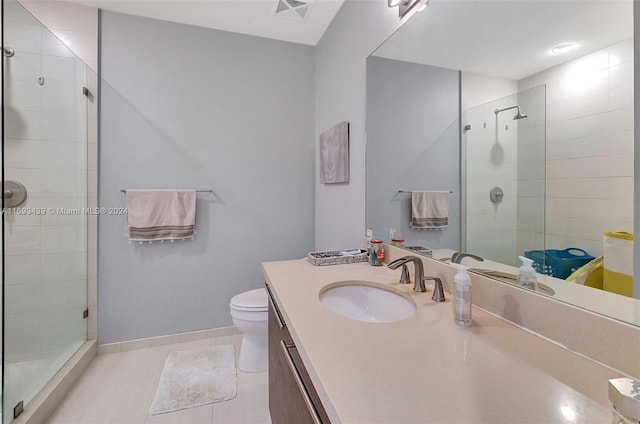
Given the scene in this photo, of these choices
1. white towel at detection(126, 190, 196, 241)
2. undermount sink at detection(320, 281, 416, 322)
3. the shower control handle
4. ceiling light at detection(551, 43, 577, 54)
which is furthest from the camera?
white towel at detection(126, 190, 196, 241)

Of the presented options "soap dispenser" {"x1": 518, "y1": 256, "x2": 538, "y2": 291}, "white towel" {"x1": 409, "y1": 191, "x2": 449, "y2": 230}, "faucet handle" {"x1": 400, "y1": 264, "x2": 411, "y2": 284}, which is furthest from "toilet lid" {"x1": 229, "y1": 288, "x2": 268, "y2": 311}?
"soap dispenser" {"x1": 518, "y1": 256, "x2": 538, "y2": 291}

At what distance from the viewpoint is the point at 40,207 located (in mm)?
1615

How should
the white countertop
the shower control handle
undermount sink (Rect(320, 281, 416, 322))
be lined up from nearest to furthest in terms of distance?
the white countertop < undermount sink (Rect(320, 281, 416, 322)) < the shower control handle

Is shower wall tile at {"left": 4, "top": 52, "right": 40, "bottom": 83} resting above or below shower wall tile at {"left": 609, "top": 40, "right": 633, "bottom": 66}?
above

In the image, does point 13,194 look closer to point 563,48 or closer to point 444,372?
point 444,372

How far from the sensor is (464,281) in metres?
0.79

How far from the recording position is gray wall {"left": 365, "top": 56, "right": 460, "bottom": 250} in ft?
3.61

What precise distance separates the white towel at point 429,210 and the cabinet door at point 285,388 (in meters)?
0.75

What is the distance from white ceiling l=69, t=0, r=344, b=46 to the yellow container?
1.96m

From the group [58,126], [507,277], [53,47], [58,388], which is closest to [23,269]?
[58,388]

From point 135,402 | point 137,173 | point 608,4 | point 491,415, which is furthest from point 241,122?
point 491,415

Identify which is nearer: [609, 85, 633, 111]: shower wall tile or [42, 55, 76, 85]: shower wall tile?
[609, 85, 633, 111]: shower wall tile

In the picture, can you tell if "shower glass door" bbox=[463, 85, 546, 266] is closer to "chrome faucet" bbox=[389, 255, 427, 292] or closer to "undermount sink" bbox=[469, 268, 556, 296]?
"undermount sink" bbox=[469, 268, 556, 296]

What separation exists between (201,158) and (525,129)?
205cm
